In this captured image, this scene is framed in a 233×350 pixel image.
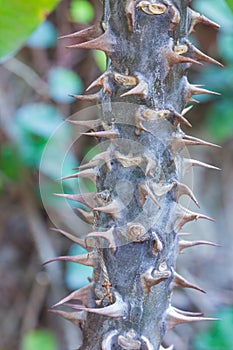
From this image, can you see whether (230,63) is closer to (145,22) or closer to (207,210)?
(207,210)

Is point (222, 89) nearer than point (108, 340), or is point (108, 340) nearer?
point (108, 340)

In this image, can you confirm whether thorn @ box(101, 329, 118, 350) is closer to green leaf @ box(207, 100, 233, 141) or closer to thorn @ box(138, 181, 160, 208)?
thorn @ box(138, 181, 160, 208)

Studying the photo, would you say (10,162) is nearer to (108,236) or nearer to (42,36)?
(42,36)

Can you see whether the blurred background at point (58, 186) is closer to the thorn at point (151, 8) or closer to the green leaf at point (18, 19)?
the green leaf at point (18, 19)

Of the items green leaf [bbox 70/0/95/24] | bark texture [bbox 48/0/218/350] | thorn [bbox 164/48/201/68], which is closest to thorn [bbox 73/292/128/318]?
bark texture [bbox 48/0/218/350]

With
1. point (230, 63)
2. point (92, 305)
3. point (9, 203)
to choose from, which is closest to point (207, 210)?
point (230, 63)

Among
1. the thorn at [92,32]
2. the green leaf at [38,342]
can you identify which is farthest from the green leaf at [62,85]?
the thorn at [92,32]

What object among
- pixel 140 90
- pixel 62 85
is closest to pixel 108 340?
pixel 140 90
